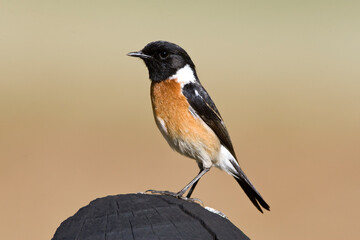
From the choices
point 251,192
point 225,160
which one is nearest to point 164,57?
point 225,160

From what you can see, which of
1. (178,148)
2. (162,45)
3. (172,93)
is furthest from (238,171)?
(162,45)

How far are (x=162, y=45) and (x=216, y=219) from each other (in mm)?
2167

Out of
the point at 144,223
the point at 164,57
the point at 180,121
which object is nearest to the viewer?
the point at 144,223

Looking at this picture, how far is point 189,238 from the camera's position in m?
1.70

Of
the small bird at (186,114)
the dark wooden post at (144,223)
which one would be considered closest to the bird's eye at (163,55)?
the small bird at (186,114)

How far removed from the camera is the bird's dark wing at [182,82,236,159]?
12.3ft

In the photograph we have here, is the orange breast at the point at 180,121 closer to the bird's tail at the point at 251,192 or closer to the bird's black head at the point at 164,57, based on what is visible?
the bird's black head at the point at 164,57

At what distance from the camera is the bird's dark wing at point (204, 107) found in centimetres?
374

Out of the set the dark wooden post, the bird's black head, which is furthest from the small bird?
the dark wooden post

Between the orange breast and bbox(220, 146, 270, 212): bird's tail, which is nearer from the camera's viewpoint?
the orange breast

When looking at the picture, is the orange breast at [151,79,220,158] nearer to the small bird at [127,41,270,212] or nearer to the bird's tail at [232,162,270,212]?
the small bird at [127,41,270,212]

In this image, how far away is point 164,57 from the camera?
392 cm

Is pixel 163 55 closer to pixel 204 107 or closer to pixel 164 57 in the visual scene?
pixel 164 57

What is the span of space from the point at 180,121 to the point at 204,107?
0.23 meters
